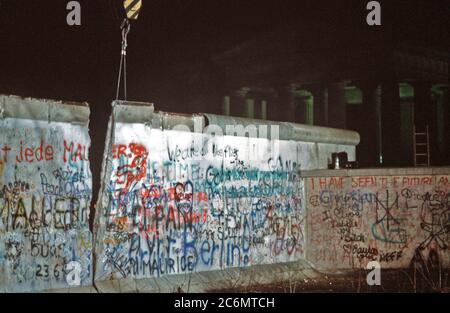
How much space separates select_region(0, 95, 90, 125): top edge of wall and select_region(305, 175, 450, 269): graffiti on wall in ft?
24.7

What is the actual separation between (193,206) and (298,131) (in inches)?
176

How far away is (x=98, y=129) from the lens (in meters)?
16.5

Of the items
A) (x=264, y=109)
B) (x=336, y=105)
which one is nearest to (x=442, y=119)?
(x=336, y=105)

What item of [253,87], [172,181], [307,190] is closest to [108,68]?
[253,87]

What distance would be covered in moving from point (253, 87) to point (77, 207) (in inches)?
1196

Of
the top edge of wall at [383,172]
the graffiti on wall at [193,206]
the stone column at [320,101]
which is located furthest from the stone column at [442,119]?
the graffiti on wall at [193,206]

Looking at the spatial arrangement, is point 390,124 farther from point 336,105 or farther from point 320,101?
→ point 320,101

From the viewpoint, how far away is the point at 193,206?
14.2 metres

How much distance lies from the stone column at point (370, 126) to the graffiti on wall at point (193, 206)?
75.0 ft

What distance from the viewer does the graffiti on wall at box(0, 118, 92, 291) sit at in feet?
36.1

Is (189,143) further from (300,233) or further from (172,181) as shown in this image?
(300,233)

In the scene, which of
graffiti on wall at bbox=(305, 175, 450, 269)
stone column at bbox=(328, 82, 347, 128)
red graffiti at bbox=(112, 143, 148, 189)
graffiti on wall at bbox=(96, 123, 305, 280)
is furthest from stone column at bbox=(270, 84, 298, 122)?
red graffiti at bbox=(112, 143, 148, 189)

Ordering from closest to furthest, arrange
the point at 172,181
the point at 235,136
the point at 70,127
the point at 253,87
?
the point at 70,127 → the point at 172,181 → the point at 235,136 → the point at 253,87

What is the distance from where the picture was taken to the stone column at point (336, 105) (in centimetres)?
3978
